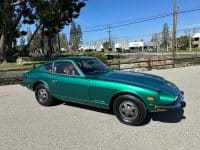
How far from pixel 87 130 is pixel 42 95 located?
2.72 m

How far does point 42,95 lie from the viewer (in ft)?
26.2

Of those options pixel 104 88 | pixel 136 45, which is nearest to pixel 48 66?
pixel 104 88

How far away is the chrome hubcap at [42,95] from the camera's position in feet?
26.0

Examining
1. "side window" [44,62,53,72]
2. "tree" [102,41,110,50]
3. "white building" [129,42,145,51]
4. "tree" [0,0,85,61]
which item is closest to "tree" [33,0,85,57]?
Result: "tree" [0,0,85,61]

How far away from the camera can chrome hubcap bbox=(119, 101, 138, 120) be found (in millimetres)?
5969

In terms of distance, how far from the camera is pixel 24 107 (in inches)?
313

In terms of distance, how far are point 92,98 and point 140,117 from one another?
4.31 ft

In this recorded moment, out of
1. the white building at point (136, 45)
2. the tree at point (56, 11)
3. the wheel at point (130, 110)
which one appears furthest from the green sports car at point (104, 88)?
the white building at point (136, 45)

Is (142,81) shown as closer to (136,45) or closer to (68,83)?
(68,83)

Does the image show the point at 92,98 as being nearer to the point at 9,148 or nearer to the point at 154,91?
the point at 154,91

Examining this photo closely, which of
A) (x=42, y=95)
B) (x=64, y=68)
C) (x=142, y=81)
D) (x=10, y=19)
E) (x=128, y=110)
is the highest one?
(x=10, y=19)

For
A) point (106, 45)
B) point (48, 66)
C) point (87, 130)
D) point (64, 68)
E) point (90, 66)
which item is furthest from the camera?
point (106, 45)

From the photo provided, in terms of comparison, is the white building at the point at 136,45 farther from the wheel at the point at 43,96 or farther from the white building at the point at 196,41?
the wheel at the point at 43,96

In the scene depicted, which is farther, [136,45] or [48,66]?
[136,45]
